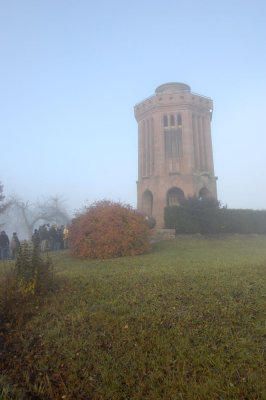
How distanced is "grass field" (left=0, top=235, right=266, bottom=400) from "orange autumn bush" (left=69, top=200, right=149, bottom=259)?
5035 mm

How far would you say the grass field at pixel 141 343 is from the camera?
278cm

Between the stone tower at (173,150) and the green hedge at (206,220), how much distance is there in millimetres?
6912

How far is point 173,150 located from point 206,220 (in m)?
11.7

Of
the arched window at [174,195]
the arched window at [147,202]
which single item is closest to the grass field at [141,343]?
the arched window at [174,195]

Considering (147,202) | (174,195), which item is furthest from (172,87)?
(147,202)

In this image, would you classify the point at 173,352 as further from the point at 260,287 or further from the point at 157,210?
the point at 157,210

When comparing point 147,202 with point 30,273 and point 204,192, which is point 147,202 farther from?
point 30,273

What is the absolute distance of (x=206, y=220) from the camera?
18.1 meters

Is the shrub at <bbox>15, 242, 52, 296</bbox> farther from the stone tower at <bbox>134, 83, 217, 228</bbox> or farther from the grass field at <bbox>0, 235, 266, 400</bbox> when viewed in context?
the stone tower at <bbox>134, 83, 217, 228</bbox>

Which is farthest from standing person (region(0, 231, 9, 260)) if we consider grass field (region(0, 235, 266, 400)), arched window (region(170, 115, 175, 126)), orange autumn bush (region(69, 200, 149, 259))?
arched window (region(170, 115, 175, 126))

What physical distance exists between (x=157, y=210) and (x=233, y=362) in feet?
75.3

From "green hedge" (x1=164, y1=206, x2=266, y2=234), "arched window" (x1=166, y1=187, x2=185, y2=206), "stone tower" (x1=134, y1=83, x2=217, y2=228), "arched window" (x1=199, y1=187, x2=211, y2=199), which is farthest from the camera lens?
"arched window" (x1=166, y1=187, x2=185, y2=206)

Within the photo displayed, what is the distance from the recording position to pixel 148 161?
93.1ft

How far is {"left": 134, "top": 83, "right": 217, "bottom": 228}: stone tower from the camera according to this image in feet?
85.7
